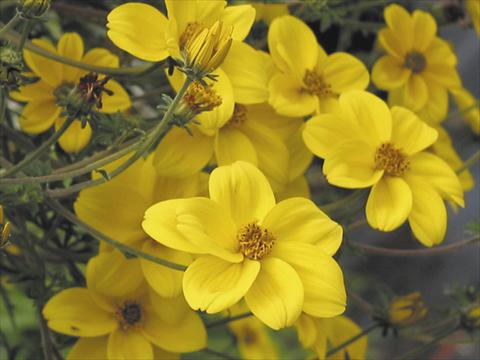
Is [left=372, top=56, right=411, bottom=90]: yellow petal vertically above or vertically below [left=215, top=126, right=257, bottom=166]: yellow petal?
below

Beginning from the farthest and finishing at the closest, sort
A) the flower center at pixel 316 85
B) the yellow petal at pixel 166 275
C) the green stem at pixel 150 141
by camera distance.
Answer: the flower center at pixel 316 85 → the yellow petal at pixel 166 275 → the green stem at pixel 150 141

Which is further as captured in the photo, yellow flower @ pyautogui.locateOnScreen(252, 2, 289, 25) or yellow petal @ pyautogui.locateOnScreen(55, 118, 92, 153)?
yellow flower @ pyautogui.locateOnScreen(252, 2, 289, 25)

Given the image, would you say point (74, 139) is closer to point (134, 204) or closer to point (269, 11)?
point (134, 204)

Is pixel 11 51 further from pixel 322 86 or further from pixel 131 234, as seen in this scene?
pixel 322 86

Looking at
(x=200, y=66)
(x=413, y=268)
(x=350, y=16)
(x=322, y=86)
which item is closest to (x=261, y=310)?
(x=200, y=66)

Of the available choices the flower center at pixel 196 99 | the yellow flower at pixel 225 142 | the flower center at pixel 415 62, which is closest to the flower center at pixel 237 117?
the yellow flower at pixel 225 142

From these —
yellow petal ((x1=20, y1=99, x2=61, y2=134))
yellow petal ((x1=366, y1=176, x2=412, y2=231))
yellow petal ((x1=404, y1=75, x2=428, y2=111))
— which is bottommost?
yellow petal ((x1=404, y1=75, x2=428, y2=111))

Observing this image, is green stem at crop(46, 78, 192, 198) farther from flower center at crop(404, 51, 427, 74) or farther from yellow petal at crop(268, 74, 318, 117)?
flower center at crop(404, 51, 427, 74)

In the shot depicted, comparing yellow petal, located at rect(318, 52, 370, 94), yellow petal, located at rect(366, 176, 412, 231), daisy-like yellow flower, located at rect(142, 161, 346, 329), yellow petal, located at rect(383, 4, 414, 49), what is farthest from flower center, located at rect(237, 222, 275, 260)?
yellow petal, located at rect(383, 4, 414, 49)

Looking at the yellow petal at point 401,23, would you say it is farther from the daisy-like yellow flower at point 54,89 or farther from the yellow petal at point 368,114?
the daisy-like yellow flower at point 54,89
